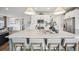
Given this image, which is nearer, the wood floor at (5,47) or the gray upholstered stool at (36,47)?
the wood floor at (5,47)

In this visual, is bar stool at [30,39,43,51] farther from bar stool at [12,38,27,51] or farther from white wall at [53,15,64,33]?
white wall at [53,15,64,33]

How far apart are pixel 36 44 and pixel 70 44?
764mm

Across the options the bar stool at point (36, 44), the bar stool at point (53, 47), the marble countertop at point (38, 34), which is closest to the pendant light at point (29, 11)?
the marble countertop at point (38, 34)

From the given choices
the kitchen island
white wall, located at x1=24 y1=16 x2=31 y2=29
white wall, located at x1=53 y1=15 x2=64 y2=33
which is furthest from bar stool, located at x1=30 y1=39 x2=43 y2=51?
white wall, located at x1=53 y1=15 x2=64 y2=33

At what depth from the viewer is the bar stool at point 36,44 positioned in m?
2.42

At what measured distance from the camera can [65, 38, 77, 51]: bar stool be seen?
93.7 inches

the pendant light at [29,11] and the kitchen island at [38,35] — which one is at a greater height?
the pendant light at [29,11]

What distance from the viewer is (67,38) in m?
2.39

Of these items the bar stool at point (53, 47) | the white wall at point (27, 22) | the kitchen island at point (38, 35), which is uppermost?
the white wall at point (27, 22)

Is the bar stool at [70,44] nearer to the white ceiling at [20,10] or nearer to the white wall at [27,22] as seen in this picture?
the white ceiling at [20,10]

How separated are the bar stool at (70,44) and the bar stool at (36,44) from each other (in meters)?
0.58

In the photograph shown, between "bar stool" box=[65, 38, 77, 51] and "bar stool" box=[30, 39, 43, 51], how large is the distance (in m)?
0.58
